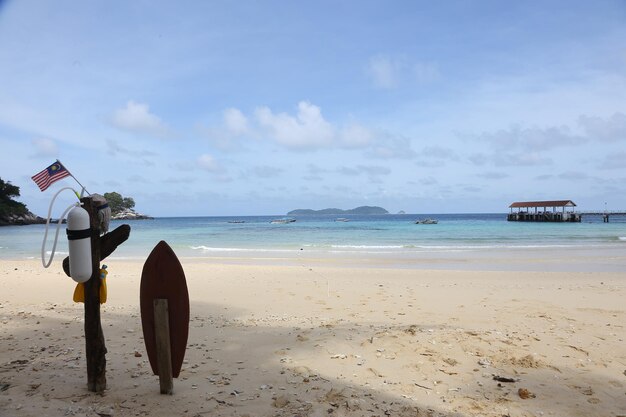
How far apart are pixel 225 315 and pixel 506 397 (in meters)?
4.61

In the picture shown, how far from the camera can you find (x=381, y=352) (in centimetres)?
472

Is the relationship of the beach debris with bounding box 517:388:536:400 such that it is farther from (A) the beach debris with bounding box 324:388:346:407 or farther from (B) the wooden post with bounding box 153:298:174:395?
(B) the wooden post with bounding box 153:298:174:395

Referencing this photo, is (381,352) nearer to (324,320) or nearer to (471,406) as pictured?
(471,406)

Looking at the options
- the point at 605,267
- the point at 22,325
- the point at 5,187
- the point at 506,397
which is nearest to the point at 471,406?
the point at 506,397

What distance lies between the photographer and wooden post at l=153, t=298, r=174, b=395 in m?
3.48

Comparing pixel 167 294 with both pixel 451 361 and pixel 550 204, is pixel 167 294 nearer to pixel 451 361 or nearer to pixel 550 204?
pixel 451 361

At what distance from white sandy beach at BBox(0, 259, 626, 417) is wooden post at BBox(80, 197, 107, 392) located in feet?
0.52

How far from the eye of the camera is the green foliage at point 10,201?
6744 centimetres

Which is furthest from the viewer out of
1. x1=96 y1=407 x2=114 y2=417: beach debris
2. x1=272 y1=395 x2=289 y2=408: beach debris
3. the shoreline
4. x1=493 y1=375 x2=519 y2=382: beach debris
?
the shoreline

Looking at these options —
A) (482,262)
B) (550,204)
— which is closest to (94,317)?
(482,262)

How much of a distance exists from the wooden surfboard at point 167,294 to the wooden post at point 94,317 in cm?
38

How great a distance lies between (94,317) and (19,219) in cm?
8199

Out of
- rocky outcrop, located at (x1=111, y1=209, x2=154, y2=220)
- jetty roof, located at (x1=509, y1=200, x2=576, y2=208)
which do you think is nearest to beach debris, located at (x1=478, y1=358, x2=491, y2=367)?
jetty roof, located at (x1=509, y1=200, x2=576, y2=208)

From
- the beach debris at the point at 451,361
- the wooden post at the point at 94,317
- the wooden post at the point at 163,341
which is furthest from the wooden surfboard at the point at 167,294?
the beach debris at the point at 451,361
